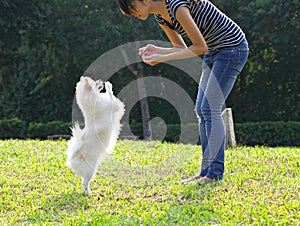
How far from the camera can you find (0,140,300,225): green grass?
4.15 metres

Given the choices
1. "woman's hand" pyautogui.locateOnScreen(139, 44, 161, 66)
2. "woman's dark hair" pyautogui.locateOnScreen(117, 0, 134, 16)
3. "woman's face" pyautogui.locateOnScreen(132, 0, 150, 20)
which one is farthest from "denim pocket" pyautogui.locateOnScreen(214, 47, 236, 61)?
"woman's dark hair" pyautogui.locateOnScreen(117, 0, 134, 16)

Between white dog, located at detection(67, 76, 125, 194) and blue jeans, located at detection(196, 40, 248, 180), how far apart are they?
2.85 feet

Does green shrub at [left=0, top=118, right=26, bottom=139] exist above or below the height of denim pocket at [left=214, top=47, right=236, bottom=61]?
below

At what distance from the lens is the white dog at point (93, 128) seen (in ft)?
14.6

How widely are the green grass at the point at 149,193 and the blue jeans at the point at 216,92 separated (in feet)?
1.12

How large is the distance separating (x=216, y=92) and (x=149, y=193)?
1.24 m

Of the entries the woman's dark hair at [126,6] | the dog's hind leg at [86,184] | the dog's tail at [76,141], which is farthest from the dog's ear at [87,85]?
the dog's hind leg at [86,184]

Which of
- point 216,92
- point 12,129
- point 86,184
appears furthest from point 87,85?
point 12,129

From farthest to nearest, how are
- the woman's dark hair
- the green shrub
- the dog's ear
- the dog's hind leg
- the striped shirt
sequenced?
the green shrub < the dog's hind leg < the striped shirt < the dog's ear < the woman's dark hair

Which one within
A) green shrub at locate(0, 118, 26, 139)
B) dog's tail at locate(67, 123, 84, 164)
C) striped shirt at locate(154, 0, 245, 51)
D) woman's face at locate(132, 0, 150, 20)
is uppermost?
woman's face at locate(132, 0, 150, 20)

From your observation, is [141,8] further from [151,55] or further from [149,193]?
[149,193]

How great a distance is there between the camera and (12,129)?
1770 centimetres

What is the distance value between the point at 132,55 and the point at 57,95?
435 centimetres

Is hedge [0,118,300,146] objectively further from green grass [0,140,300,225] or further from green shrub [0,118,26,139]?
green grass [0,140,300,225]
